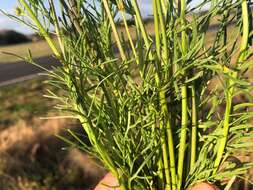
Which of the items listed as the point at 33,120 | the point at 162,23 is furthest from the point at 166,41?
the point at 33,120

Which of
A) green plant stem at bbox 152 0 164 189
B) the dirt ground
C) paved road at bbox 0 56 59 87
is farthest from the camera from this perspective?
paved road at bbox 0 56 59 87

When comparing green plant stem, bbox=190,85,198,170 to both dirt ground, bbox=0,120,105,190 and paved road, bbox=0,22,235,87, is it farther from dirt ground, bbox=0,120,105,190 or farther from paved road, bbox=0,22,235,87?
Result: paved road, bbox=0,22,235,87

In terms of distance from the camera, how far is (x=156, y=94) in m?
0.51

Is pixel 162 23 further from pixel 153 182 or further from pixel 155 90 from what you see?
pixel 153 182

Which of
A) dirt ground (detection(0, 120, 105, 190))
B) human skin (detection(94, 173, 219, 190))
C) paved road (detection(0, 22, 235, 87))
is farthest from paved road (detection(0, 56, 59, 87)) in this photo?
human skin (detection(94, 173, 219, 190))

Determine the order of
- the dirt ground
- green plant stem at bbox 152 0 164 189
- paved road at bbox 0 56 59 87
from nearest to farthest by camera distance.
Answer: green plant stem at bbox 152 0 164 189
the dirt ground
paved road at bbox 0 56 59 87

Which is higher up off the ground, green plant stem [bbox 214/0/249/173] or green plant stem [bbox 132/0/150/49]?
green plant stem [bbox 132/0/150/49]

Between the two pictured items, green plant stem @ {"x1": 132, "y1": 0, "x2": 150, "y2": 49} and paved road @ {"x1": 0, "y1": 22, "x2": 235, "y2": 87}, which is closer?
green plant stem @ {"x1": 132, "y1": 0, "x2": 150, "y2": 49}

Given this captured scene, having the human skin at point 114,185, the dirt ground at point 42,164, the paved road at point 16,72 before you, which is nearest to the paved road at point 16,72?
the paved road at point 16,72

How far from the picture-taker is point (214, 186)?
519mm

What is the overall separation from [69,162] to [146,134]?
143 cm

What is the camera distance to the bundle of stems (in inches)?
19.6

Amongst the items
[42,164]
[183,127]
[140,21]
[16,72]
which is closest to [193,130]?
[183,127]

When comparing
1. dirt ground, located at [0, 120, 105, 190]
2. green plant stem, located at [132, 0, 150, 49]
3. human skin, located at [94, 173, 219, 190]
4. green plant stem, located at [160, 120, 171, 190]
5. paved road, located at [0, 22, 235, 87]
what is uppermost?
green plant stem, located at [132, 0, 150, 49]
